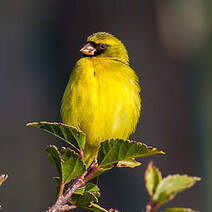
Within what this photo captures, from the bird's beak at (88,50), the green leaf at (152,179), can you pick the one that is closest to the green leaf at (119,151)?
the green leaf at (152,179)

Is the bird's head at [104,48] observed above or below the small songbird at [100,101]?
above

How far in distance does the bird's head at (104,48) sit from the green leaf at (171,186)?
2050 mm

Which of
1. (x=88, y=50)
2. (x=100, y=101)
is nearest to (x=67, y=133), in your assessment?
(x=100, y=101)

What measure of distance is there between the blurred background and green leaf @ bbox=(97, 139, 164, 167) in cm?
495

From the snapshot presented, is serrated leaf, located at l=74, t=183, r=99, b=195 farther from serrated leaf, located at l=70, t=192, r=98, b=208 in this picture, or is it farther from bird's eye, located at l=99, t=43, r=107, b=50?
bird's eye, located at l=99, t=43, r=107, b=50

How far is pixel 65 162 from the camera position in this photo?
137 cm

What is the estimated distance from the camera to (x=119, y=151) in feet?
4.35

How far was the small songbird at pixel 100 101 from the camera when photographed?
8.67 ft

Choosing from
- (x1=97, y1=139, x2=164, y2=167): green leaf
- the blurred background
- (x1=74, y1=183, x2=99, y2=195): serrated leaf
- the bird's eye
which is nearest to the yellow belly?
the bird's eye

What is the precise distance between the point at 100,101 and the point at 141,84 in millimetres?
4180

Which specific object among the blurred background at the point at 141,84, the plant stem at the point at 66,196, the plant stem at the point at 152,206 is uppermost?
the plant stem at the point at 152,206

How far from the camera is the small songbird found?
8.67 feet

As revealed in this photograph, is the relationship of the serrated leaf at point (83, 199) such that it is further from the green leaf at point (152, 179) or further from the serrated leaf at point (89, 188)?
the green leaf at point (152, 179)

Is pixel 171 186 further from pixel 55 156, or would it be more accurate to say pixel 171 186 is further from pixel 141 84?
pixel 141 84
